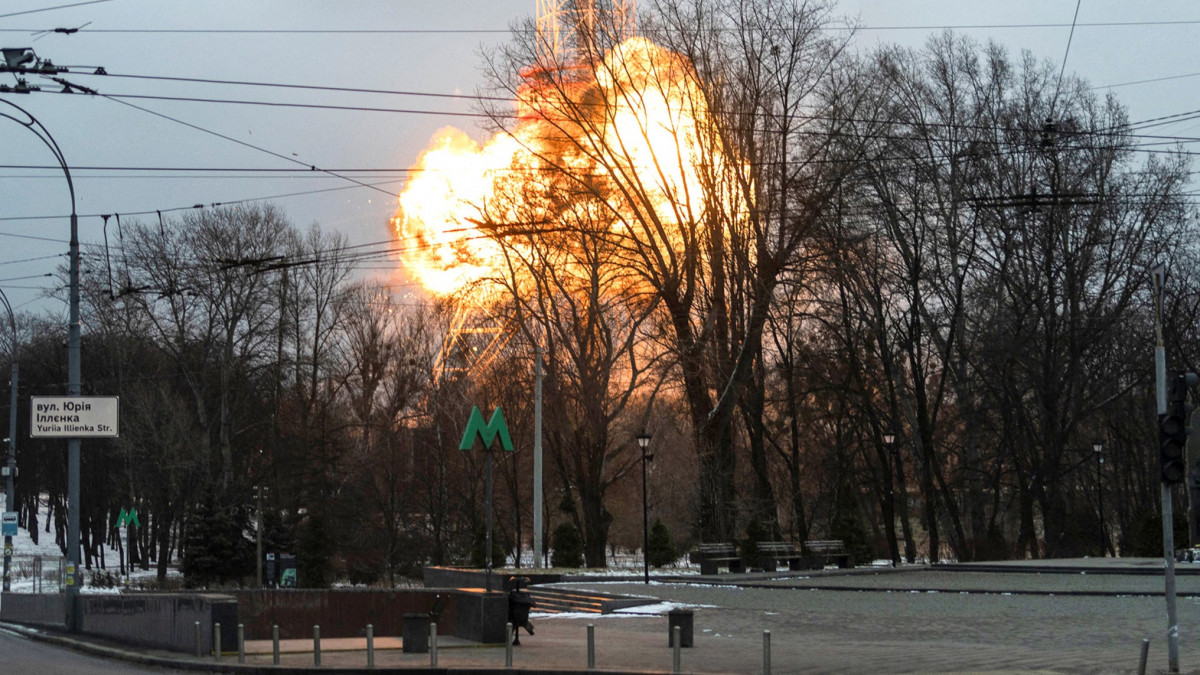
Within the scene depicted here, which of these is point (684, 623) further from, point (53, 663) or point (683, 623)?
point (53, 663)

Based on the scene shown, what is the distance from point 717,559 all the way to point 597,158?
14160 millimetres

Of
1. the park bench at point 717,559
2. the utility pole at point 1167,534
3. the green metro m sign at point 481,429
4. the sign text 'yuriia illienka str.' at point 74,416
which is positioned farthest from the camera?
the park bench at point 717,559

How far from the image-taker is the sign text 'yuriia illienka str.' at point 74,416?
23.8 meters

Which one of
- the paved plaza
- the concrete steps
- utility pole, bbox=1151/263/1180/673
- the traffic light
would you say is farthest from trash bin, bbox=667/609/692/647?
the concrete steps

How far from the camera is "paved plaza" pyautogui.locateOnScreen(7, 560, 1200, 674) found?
16.1 metres

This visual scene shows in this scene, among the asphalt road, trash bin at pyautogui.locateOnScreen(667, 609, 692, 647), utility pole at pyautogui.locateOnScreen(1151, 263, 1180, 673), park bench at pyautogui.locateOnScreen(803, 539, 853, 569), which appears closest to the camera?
Answer: utility pole at pyautogui.locateOnScreen(1151, 263, 1180, 673)

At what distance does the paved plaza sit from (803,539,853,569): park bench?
5.94m

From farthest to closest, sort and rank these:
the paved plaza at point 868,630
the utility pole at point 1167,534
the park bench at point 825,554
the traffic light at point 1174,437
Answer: the park bench at point 825,554
the paved plaza at point 868,630
the traffic light at point 1174,437
the utility pole at point 1167,534

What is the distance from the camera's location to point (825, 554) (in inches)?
1634

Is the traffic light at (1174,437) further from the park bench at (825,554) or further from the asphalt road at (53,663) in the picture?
the park bench at (825,554)

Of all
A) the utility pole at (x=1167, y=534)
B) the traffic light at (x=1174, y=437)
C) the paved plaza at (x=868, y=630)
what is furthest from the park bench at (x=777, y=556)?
the traffic light at (x=1174, y=437)

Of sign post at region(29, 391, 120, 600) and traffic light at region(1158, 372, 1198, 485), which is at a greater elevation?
sign post at region(29, 391, 120, 600)

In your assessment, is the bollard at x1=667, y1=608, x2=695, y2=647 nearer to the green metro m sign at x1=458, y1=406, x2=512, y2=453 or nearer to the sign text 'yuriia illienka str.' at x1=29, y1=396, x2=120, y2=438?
the green metro m sign at x1=458, y1=406, x2=512, y2=453

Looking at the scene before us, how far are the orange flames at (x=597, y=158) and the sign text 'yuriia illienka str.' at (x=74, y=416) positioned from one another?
17530 mm
